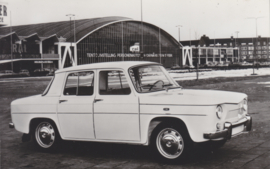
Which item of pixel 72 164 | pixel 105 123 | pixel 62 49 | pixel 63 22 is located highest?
pixel 63 22

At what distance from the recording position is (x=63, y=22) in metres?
83.2

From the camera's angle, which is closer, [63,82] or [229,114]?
[229,114]

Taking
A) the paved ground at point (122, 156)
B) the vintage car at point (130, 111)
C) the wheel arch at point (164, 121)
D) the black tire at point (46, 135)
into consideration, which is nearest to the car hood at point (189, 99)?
the vintage car at point (130, 111)

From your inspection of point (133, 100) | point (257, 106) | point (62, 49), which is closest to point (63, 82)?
point (133, 100)

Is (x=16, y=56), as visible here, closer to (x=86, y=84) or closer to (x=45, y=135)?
(x=45, y=135)

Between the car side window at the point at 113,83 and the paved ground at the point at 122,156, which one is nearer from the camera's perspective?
the paved ground at the point at 122,156

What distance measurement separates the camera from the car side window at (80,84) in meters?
6.23

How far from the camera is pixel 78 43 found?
73.6 m

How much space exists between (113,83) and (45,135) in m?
1.64

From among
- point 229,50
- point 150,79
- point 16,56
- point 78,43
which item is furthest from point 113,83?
point 229,50

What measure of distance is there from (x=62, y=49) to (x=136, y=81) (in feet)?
221

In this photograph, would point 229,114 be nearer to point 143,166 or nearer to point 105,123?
point 143,166

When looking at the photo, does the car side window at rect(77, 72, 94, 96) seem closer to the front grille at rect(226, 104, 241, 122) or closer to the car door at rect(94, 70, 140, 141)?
the car door at rect(94, 70, 140, 141)

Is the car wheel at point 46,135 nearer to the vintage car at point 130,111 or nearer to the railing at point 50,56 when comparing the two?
the vintage car at point 130,111
